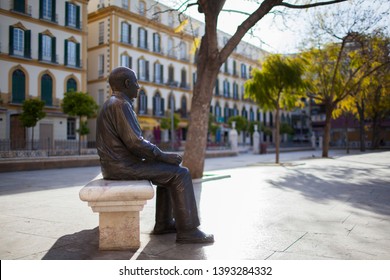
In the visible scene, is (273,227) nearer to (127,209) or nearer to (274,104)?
(127,209)

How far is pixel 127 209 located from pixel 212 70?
662cm

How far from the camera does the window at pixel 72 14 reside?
90.1ft

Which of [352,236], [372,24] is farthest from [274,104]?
[352,236]

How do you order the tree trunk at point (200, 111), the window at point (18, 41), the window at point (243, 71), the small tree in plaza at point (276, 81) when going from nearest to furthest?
the tree trunk at point (200, 111) → the small tree in plaza at point (276, 81) → the window at point (18, 41) → the window at point (243, 71)

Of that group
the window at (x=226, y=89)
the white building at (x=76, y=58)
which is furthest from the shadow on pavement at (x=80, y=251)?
the window at (x=226, y=89)

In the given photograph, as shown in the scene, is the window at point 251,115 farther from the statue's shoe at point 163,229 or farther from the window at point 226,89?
the statue's shoe at point 163,229

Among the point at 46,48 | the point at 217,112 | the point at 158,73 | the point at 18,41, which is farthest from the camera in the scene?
the point at 217,112

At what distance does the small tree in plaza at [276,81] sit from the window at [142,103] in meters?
20.5

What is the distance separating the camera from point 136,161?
11.7ft

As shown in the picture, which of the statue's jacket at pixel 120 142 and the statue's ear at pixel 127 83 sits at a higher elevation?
the statue's ear at pixel 127 83

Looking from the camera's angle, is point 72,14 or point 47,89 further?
point 72,14

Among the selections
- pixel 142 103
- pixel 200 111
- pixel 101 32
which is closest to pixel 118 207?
pixel 200 111

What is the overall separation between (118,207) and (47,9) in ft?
85.3

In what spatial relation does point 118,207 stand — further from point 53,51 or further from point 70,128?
point 70,128
